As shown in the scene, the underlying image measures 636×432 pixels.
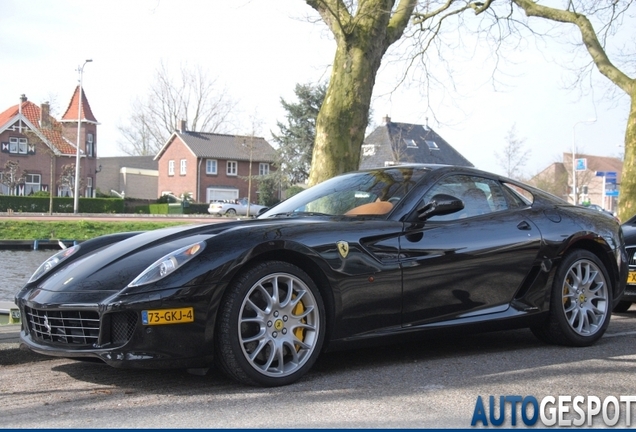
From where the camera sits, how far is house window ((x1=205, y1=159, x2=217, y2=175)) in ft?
233

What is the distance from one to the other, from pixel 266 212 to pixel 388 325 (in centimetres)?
153

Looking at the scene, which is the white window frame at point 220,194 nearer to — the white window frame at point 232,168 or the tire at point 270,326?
the white window frame at point 232,168

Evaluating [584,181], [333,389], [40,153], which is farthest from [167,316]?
[584,181]

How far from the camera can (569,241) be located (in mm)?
5930

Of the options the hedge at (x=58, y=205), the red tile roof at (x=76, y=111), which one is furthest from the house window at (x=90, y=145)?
the hedge at (x=58, y=205)

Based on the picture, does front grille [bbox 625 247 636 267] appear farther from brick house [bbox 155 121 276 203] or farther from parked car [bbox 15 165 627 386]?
brick house [bbox 155 121 276 203]

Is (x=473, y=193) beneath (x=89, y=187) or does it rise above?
beneath

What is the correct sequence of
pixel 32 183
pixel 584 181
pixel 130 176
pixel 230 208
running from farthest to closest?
pixel 130 176, pixel 584 181, pixel 32 183, pixel 230 208

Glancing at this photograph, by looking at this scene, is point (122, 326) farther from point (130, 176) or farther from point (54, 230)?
point (130, 176)

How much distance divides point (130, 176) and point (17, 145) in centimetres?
2510

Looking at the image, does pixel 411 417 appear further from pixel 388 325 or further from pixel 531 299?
pixel 531 299

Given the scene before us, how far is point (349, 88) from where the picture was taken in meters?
10.5

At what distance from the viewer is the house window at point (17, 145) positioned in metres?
61.8

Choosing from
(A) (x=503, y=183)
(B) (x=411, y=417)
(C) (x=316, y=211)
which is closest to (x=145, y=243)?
(C) (x=316, y=211)
